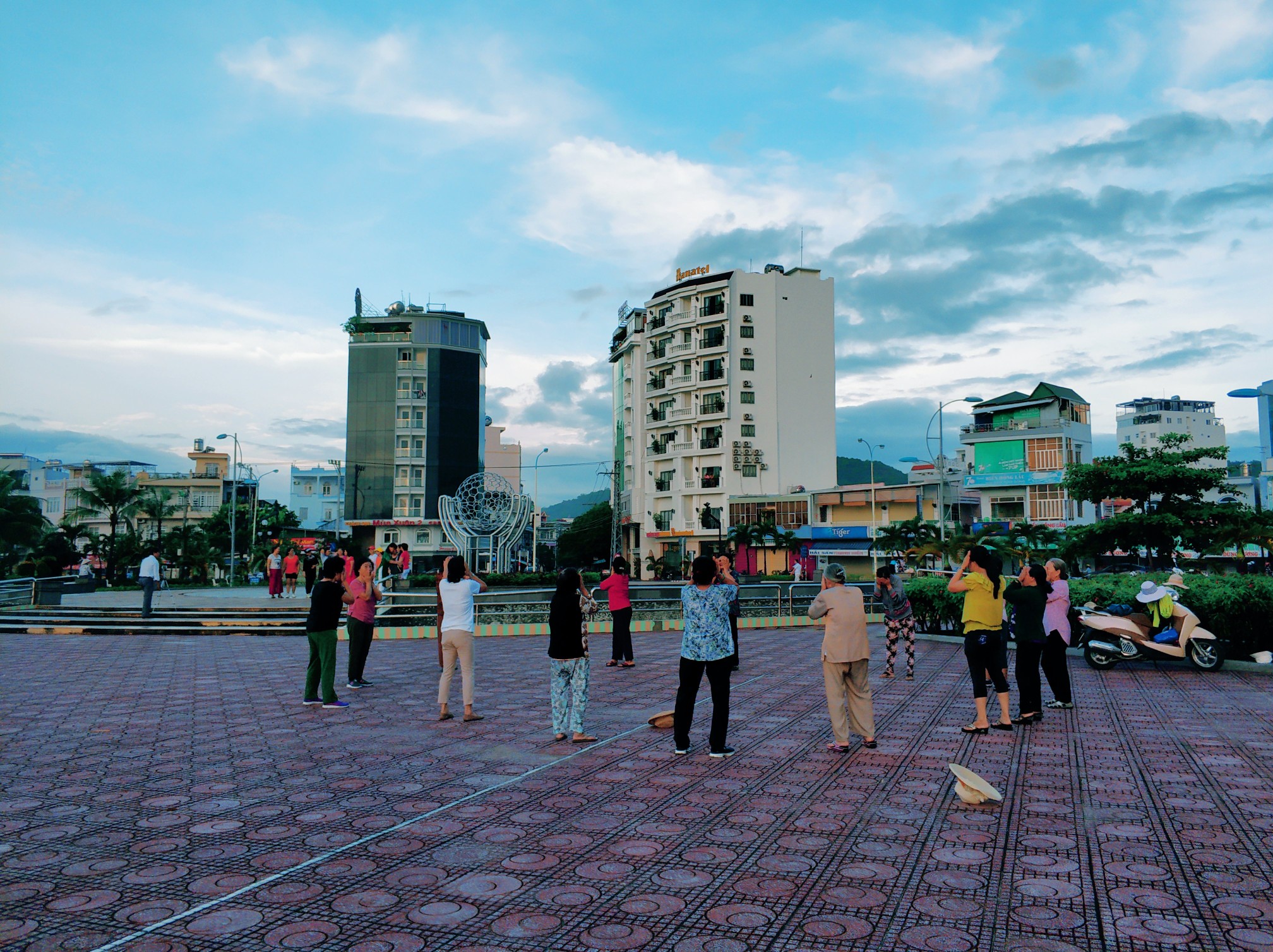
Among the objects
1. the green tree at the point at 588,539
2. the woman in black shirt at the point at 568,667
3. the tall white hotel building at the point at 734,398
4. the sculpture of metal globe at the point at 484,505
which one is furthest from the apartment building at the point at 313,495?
the woman in black shirt at the point at 568,667

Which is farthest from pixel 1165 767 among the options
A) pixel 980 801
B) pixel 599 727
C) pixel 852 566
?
pixel 852 566

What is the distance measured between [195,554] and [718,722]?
58.1 m

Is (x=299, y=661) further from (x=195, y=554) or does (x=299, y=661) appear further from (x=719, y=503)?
(x=719, y=503)

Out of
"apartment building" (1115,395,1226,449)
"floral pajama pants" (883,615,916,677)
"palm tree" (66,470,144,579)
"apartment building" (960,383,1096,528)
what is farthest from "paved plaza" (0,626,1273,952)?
"apartment building" (1115,395,1226,449)

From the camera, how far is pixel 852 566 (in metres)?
63.0

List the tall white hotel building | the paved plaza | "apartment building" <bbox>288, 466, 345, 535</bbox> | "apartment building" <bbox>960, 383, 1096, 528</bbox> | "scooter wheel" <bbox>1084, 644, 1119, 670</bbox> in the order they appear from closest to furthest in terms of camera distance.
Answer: the paved plaza
"scooter wheel" <bbox>1084, 644, 1119, 670</bbox>
"apartment building" <bbox>960, 383, 1096, 528</bbox>
the tall white hotel building
"apartment building" <bbox>288, 466, 345, 535</bbox>

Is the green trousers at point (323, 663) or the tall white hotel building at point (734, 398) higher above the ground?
the tall white hotel building at point (734, 398)

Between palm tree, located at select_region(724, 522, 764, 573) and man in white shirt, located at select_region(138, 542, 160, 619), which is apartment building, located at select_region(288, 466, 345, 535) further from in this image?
man in white shirt, located at select_region(138, 542, 160, 619)

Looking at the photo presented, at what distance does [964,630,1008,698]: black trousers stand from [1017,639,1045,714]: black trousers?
0.67 metres

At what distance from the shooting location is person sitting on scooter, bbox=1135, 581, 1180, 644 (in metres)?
13.2

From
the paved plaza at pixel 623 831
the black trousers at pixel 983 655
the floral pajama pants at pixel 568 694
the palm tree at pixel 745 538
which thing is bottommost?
the paved plaza at pixel 623 831

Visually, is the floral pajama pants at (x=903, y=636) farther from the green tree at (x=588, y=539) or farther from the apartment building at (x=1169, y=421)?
the apartment building at (x=1169, y=421)

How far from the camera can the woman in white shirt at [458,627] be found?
30.5ft

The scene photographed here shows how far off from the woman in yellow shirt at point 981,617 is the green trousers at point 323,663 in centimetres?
678
